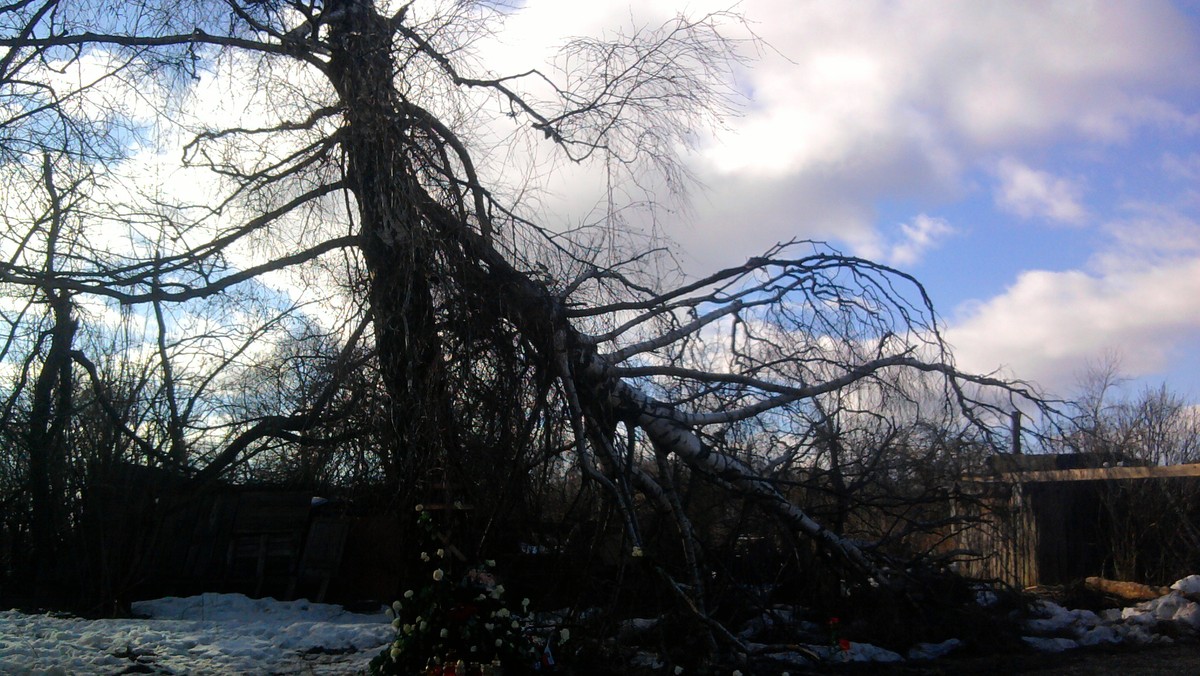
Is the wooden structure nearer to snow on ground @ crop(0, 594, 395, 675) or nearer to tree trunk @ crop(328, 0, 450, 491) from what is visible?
snow on ground @ crop(0, 594, 395, 675)

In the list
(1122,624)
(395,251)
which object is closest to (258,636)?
(395,251)

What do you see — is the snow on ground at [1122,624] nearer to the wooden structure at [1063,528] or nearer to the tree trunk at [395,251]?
the wooden structure at [1063,528]

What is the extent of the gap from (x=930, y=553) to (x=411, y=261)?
5.68 m

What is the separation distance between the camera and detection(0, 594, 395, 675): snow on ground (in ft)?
22.5

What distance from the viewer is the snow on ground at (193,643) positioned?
270 inches

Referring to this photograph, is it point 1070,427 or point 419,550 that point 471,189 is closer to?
point 419,550

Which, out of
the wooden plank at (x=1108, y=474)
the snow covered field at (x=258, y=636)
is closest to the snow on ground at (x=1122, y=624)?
the snow covered field at (x=258, y=636)

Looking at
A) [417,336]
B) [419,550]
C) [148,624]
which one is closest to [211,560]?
[148,624]

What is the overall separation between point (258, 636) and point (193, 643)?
2.06 feet

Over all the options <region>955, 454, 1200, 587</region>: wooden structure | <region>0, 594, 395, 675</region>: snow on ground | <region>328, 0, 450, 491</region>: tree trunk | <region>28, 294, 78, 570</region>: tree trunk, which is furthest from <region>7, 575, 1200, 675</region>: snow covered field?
<region>955, 454, 1200, 587</region>: wooden structure

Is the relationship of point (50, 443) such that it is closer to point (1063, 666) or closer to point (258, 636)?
point (258, 636)

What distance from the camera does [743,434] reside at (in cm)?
777

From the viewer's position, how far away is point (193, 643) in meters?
7.81

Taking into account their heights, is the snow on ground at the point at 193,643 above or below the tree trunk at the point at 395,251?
below
